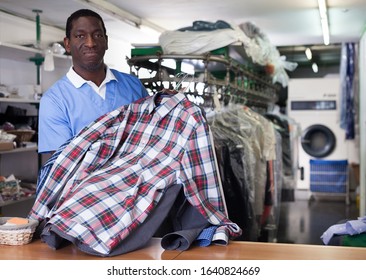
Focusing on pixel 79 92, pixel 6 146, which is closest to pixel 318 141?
pixel 6 146

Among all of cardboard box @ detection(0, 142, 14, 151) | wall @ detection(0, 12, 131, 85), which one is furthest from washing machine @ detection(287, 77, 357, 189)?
cardboard box @ detection(0, 142, 14, 151)

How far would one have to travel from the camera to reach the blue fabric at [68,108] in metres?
2.11

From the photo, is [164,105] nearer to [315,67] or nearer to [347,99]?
[347,99]

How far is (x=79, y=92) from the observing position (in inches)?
87.9

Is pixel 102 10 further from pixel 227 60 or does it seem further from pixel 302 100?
pixel 302 100

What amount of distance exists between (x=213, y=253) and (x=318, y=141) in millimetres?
7835

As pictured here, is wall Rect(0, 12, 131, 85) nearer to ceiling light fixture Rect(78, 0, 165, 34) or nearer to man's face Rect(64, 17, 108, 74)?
ceiling light fixture Rect(78, 0, 165, 34)

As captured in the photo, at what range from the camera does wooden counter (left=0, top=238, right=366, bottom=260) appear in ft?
5.17

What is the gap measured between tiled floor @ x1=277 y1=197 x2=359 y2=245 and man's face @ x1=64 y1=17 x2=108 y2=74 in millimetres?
4226

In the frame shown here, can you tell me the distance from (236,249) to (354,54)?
26.4ft

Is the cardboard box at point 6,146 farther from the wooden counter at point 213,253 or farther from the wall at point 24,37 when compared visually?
the wooden counter at point 213,253

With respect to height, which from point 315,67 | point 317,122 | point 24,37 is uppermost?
point 315,67

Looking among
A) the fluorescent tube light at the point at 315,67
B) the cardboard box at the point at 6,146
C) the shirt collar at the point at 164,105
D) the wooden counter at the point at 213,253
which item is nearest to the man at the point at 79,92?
the shirt collar at the point at 164,105

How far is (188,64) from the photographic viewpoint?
4402mm
